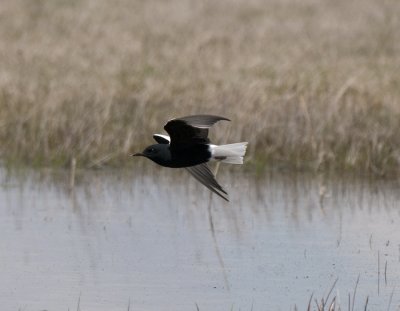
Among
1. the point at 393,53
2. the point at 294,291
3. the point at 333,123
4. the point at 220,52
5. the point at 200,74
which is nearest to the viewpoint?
the point at 294,291

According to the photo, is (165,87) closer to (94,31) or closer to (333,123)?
(333,123)

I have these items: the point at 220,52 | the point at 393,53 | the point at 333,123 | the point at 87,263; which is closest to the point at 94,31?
the point at 220,52

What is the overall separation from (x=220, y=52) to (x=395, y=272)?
1082 centimetres

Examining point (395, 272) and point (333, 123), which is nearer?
point (395, 272)

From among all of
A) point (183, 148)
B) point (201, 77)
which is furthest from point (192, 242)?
point (201, 77)

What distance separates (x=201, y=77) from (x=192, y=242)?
7098 millimetres

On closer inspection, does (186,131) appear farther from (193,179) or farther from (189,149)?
(193,179)

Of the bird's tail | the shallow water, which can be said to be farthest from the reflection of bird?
the shallow water

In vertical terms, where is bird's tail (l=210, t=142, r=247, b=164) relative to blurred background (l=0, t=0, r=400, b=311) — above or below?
above

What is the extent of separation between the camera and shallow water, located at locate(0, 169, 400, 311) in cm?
734

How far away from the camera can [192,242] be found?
884cm

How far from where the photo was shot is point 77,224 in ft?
30.7

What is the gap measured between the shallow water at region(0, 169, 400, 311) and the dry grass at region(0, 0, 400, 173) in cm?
76

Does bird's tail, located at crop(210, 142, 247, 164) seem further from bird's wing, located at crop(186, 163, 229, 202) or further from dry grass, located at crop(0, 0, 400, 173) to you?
dry grass, located at crop(0, 0, 400, 173)
